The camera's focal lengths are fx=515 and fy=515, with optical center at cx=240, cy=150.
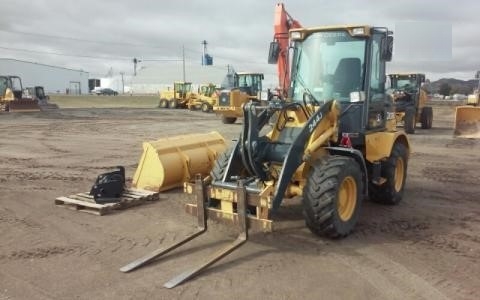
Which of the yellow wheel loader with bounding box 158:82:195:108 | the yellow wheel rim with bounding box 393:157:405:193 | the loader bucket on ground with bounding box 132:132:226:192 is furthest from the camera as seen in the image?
the yellow wheel loader with bounding box 158:82:195:108

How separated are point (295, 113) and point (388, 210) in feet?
7.27

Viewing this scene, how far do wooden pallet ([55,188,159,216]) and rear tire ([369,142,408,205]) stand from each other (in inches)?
137

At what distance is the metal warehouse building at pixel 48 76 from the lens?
109 meters

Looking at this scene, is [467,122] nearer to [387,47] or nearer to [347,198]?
[387,47]

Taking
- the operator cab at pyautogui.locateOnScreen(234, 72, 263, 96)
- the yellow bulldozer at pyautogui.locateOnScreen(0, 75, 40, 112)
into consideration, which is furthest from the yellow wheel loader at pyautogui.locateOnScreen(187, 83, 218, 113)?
the yellow bulldozer at pyautogui.locateOnScreen(0, 75, 40, 112)

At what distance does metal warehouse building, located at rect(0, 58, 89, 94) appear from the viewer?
109 meters

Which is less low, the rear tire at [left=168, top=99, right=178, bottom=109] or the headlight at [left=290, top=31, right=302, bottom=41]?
the headlight at [left=290, top=31, right=302, bottom=41]

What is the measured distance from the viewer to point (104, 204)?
24.8 ft

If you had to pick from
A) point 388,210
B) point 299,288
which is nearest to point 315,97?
point 388,210

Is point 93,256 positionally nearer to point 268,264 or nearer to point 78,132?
point 268,264

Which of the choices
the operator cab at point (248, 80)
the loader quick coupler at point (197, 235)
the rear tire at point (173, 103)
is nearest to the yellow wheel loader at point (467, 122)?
the loader quick coupler at point (197, 235)

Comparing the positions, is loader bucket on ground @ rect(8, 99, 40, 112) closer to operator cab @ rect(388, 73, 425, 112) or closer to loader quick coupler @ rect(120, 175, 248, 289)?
operator cab @ rect(388, 73, 425, 112)

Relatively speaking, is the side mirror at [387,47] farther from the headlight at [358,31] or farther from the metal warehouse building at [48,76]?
the metal warehouse building at [48,76]

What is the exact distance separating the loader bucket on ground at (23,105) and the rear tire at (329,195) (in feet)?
109
